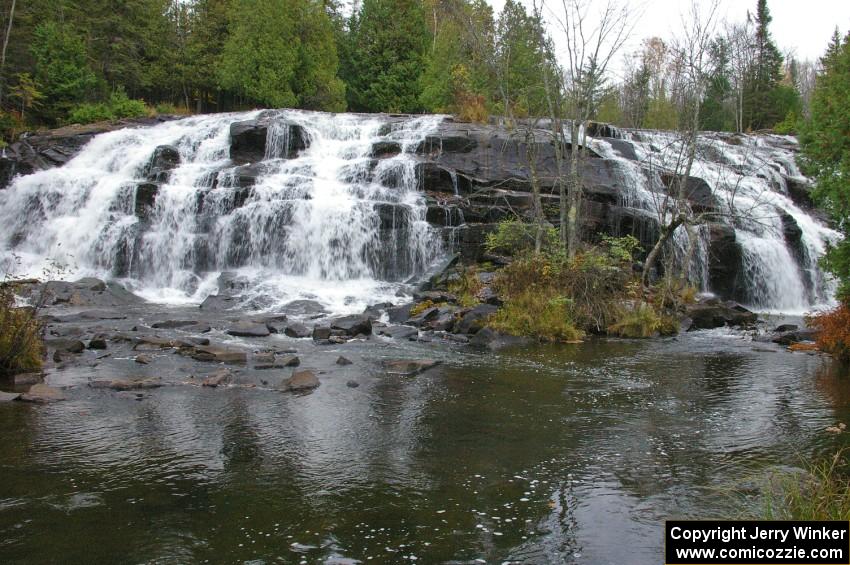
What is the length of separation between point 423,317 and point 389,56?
2922 cm

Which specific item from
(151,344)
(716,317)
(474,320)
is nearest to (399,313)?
(474,320)

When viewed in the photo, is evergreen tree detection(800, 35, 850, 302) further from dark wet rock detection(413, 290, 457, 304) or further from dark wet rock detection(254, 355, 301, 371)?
dark wet rock detection(254, 355, 301, 371)

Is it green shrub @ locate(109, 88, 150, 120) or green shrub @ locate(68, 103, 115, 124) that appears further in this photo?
green shrub @ locate(109, 88, 150, 120)

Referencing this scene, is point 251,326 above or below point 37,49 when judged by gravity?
below

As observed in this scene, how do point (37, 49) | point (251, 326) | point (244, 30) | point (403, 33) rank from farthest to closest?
point (403, 33) → point (244, 30) → point (37, 49) → point (251, 326)

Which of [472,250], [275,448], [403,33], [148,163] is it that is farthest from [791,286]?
[403,33]

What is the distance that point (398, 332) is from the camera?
1461cm

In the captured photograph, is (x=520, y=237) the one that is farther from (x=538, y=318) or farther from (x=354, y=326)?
(x=354, y=326)

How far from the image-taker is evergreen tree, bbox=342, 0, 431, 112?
40.6 metres

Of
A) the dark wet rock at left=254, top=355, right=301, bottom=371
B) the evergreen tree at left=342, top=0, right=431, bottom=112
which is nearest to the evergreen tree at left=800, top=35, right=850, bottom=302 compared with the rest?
the dark wet rock at left=254, top=355, right=301, bottom=371

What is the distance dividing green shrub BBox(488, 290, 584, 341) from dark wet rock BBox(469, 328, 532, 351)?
0.27 meters

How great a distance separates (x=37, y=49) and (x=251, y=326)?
88.5 feet

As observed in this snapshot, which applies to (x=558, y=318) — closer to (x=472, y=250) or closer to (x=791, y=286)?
(x=472, y=250)

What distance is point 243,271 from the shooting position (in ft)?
66.3
